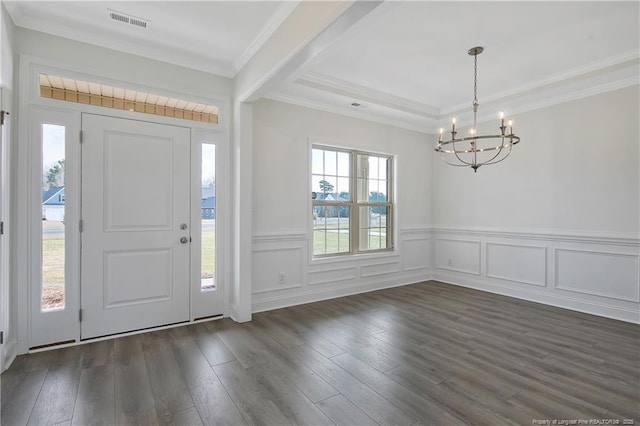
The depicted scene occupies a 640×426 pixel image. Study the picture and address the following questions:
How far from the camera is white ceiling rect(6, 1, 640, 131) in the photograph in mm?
2678

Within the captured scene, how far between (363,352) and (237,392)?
1.17 m

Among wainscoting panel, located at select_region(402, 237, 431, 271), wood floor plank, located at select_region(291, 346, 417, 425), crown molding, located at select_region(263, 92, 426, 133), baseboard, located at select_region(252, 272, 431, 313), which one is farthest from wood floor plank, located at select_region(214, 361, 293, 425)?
wainscoting panel, located at select_region(402, 237, 431, 271)

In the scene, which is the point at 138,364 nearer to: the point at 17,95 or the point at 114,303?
the point at 114,303

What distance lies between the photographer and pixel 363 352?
2912 mm

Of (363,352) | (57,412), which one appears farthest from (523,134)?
(57,412)

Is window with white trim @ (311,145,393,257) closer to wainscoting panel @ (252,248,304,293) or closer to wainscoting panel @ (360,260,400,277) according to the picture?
wainscoting panel @ (360,260,400,277)

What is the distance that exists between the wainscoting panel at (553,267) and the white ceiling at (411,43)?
6.25ft

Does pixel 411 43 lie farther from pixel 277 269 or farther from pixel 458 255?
pixel 458 255

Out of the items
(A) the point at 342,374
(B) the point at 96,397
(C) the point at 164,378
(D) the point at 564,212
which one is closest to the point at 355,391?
(A) the point at 342,374

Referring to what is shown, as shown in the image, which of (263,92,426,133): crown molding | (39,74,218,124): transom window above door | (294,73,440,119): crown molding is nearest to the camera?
(39,74,218,124): transom window above door

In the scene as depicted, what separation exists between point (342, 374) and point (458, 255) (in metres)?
3.75

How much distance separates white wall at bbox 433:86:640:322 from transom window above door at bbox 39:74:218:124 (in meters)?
4.23

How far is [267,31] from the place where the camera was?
2961 millimetres

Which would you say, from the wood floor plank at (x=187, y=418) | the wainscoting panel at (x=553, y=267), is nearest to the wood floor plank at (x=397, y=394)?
the wood floor plank at (x=187, y=418)
